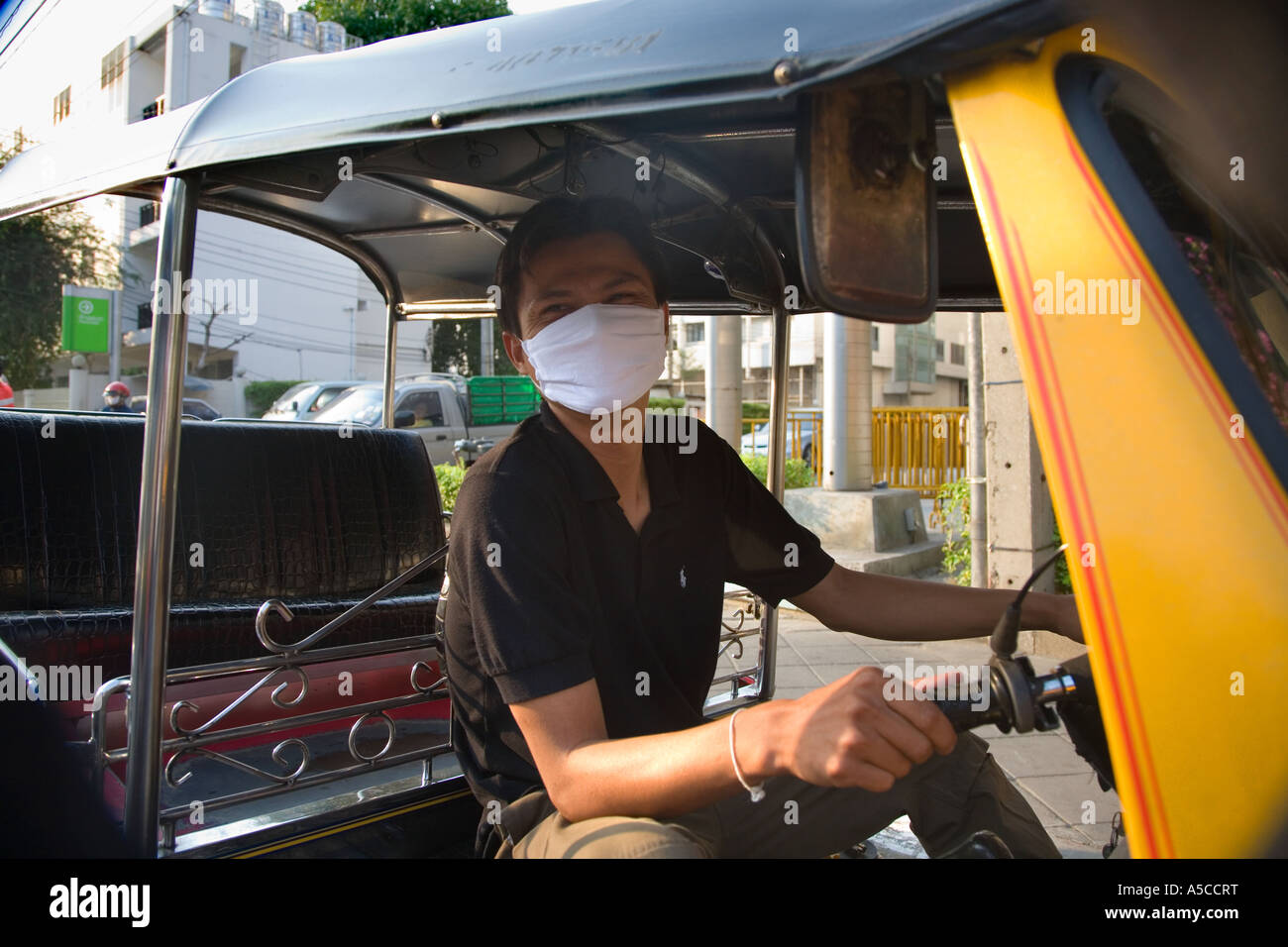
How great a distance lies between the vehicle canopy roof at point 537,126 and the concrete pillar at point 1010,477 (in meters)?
3.71

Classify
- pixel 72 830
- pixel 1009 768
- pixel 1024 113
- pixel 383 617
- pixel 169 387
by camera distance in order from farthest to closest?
pixel 1009 768 < pixel 383 617 < pixel 169 387 < pixel 72 830 < pixel 1024 113

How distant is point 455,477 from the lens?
413 inches

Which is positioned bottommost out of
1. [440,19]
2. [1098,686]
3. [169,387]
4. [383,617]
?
[383,617]

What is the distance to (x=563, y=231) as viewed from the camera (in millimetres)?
1667

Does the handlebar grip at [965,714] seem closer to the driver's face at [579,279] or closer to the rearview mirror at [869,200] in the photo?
the rearview mirror at [869,200]

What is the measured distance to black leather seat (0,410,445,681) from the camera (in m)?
2.82

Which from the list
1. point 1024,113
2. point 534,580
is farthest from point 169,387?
point 1024,113

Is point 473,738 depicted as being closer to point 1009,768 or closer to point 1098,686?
point 1098,686

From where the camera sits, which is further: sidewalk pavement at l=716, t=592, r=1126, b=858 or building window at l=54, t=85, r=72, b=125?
building window at l=54, t=85, r=72, b=125

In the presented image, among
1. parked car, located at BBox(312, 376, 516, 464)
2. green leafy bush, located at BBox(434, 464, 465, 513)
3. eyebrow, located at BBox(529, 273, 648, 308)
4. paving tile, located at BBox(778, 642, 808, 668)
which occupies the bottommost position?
paving tile, located at BBox(778, 642, 808, 668)

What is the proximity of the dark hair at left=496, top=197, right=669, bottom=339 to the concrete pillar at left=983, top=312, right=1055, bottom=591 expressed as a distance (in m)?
4.45

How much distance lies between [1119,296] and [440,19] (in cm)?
3219

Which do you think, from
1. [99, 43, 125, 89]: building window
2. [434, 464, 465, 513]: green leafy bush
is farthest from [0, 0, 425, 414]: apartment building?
[434, 464, 465, 513]: green leafy bush

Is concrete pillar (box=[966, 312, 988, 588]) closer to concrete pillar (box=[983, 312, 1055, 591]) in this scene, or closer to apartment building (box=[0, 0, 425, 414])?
concrete pillar (box=[983, 312, 1055, 591])
